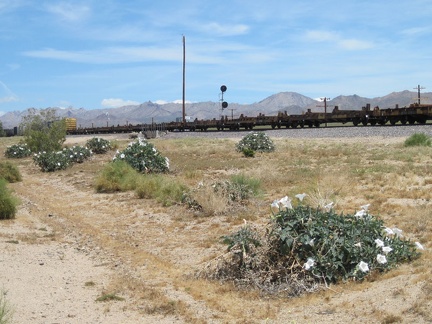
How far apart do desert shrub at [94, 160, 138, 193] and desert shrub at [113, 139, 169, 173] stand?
157 cm

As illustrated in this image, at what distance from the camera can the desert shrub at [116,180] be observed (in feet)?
50.9

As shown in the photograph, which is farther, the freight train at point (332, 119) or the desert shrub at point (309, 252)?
the freight train at point (332, 119)

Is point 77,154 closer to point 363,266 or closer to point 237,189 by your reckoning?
point 237,189

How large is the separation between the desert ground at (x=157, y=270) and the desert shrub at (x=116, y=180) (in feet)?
3.07

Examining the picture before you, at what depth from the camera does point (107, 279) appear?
7.39 meters

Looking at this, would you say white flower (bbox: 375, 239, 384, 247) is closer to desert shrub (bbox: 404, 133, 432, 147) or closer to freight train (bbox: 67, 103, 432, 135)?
desert shrub (bbox: 404, 133, 432, 147)

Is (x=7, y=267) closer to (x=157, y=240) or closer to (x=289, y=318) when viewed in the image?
(x=157, y=240)

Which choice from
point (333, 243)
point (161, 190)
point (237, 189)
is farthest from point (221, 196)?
point (333, 243)

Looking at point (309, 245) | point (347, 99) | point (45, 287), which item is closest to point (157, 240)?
point (45, 287)

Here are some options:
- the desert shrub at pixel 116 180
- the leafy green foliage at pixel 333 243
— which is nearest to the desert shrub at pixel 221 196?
the desert shrub at pixel 116 180

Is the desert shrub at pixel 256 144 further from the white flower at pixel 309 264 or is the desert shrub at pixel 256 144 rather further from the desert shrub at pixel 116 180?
the white flower at pixel 309 264

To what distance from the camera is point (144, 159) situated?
1848cm

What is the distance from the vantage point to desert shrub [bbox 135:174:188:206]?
13.0 metres

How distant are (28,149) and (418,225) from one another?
25791mm
